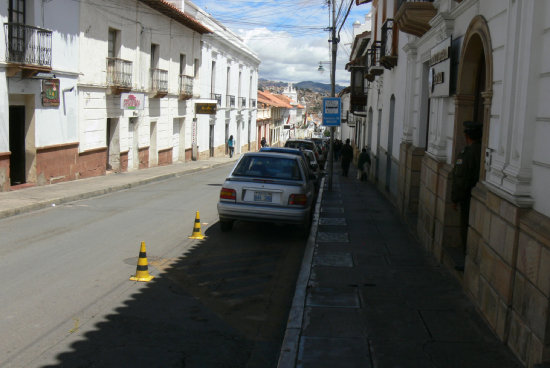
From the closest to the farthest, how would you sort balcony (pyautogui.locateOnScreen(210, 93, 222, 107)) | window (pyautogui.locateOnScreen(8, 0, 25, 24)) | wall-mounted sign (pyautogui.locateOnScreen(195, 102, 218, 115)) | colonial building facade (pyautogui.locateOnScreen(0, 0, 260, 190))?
window (pyautogui.locateOnScreen(8, 0, 25, 24)), colonial building facade (pyautogui.locateOnScreen(0, 0, 260, 190)), wall-mounted sign (pyautogui.locateOnScreen(195, 102, 218, 115)), balcony (pyautogui.locateOnScreen(210, 93, 222, 107))

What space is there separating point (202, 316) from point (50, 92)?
44.7 ft

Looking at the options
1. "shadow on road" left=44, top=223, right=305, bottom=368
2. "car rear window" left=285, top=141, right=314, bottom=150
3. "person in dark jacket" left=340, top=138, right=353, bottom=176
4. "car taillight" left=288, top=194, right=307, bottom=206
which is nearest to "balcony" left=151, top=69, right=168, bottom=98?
"car rear window" left=285, top=141, right=314, bottom=150

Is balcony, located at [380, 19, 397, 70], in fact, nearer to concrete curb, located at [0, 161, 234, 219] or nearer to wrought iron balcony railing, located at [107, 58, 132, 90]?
concrete curb, located at [0, 161, 234, 219]

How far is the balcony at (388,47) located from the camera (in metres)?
17.5

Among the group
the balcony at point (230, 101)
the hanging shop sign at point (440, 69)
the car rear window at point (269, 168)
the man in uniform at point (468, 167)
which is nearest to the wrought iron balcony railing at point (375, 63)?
the car rear window at point (269, 168)

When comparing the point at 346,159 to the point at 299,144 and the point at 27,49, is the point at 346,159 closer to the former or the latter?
the point at 299,144

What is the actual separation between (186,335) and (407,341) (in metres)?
2.16

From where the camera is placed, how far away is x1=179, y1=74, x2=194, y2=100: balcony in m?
32.1

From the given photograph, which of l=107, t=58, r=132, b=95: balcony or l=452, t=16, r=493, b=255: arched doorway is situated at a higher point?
l=107, t=58, r=132, b=95: balcony

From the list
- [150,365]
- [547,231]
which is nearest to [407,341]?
[547,231]

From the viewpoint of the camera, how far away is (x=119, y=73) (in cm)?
2323

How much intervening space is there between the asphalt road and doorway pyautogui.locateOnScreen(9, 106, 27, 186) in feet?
17.1

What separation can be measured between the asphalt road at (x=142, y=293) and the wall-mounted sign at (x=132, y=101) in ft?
39.3

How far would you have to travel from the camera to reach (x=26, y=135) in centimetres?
1733
